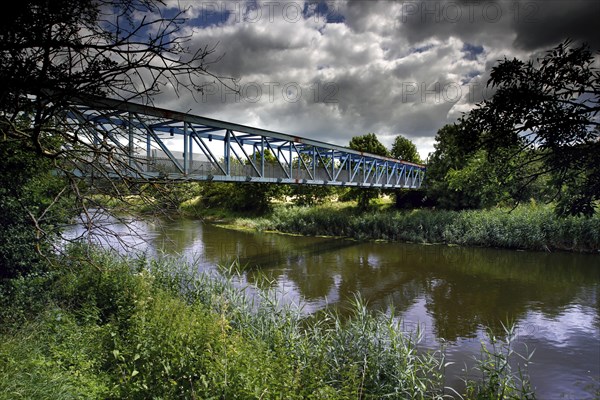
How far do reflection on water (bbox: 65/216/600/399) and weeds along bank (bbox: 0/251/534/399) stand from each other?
4.60 feet

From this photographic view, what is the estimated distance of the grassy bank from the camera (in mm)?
21156

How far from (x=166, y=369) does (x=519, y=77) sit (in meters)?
5.80

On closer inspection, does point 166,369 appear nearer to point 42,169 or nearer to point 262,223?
point 42,169

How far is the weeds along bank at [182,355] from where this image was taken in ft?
14.4

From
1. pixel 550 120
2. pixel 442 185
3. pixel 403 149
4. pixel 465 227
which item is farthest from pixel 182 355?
pixel 403 149

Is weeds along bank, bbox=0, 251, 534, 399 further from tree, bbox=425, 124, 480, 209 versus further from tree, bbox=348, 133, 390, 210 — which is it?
tree, bbox=348, 133, 390, 210

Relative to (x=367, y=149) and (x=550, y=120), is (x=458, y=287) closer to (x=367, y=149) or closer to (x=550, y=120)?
(x=550, y=120)

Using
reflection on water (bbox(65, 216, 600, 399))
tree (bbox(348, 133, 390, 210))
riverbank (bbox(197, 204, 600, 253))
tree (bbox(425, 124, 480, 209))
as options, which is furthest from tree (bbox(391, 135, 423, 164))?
reflection on water (bbox(65, 216, 600, 399))

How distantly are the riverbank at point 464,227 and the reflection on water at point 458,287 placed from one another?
127cm

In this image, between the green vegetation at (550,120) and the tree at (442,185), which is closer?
the green vegetation at (550,120)

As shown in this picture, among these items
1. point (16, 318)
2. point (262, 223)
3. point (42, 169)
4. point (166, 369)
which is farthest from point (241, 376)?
point (262, 223)

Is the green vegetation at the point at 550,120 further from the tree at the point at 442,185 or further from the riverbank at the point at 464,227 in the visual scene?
the tree at the point at 442,185

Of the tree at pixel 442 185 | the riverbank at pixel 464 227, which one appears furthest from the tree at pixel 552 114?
the tree at pixel 442 185

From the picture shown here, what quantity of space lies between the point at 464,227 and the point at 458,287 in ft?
39.8
